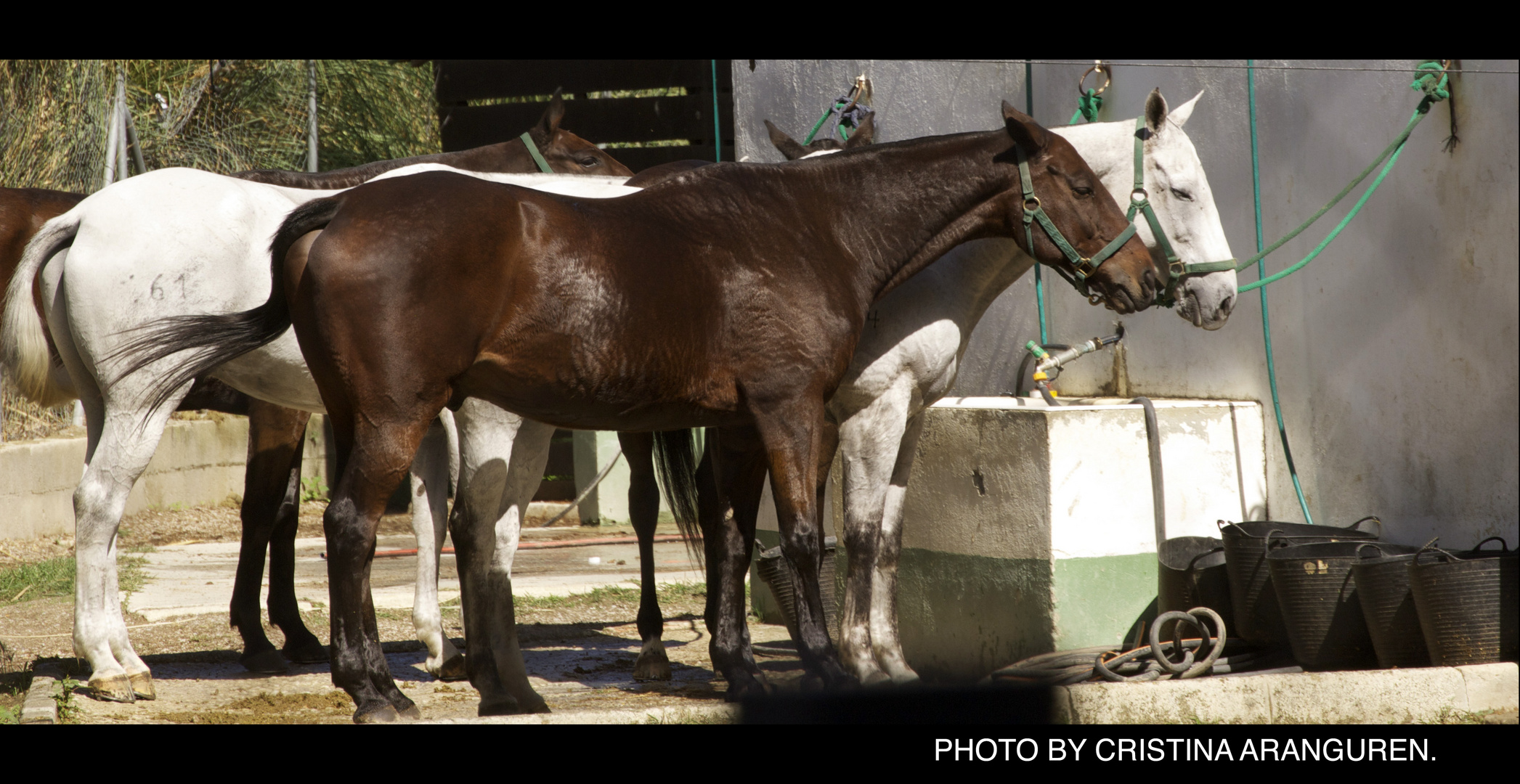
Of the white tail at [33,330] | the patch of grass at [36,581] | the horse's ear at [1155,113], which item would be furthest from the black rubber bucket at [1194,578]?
the patch of grass at [36,581]

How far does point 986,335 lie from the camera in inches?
263

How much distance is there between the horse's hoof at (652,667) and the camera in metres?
5.27

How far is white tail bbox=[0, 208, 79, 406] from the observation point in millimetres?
4750

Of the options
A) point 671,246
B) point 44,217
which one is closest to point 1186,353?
point 671,246

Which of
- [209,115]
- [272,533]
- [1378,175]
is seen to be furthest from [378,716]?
[209,115]

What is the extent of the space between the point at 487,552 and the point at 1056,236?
2.21m

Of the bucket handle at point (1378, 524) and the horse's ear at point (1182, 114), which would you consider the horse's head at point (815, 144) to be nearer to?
the horse's ear at point (1182, 114)

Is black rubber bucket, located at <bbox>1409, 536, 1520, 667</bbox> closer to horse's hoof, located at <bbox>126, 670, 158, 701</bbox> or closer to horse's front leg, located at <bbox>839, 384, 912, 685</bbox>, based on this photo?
horse's front leg, located at <bbox>839, 384, 912, 685</bbox>

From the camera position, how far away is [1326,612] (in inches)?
179

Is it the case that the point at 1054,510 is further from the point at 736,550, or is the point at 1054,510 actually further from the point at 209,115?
the point at 209,115

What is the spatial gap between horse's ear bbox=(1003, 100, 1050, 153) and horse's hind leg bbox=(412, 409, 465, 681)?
2.43 metres

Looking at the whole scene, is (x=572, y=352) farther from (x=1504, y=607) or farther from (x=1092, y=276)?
(x=1504, y=607)

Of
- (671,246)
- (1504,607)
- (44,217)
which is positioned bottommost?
(1504,607)
